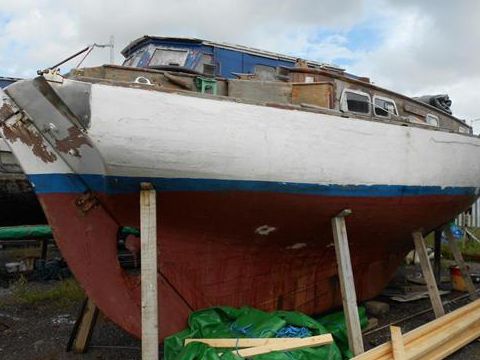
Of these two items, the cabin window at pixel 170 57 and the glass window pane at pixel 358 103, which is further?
the cabin window at pixel 170 57

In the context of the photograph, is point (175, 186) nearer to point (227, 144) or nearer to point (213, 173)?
point (213, 173)

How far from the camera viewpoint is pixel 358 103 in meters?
5.39

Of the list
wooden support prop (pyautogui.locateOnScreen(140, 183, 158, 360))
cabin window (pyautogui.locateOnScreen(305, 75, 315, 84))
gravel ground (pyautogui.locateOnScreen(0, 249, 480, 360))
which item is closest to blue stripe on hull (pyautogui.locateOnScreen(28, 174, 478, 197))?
wooden support prop (pyautogui.locateOnScreen(140, 183, 158, 360))

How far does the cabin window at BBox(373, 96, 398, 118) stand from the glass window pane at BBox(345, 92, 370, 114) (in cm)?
16

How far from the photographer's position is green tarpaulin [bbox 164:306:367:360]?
375cm

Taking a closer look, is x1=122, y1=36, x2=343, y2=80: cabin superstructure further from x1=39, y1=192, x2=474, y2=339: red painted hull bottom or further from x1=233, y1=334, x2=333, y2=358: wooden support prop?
x1=233, y1=334, x2=333, y2=358: wooden support prop

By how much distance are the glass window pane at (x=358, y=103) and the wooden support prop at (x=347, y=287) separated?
4.16ft

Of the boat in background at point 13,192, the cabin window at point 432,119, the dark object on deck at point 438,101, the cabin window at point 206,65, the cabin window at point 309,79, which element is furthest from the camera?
the boat in background at point 13,192

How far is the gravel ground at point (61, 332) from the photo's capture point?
502 cm

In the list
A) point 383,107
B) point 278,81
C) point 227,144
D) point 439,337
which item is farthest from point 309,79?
point 439,337

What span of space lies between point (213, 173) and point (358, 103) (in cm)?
233

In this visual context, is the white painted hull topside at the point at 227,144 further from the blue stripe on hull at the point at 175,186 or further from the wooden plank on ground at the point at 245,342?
the wooden plank on ground at the point at 245,342

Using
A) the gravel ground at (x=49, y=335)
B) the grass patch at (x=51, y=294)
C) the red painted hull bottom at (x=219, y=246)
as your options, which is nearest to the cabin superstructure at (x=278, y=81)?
the red painted hull bottom at (x=219, y=246)

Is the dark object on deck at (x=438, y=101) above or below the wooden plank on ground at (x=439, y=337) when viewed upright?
above
